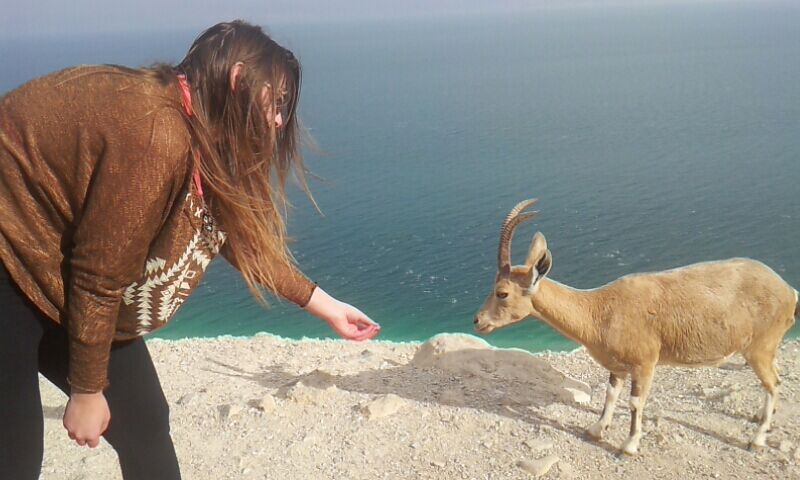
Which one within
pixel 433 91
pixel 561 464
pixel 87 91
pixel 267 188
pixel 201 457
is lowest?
pixel 433 91

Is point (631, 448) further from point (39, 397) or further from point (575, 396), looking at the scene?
point (39, 397)

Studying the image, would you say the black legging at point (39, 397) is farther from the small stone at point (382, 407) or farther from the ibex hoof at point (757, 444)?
the ibex hoof at point (757, 444)

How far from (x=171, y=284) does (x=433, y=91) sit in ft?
179

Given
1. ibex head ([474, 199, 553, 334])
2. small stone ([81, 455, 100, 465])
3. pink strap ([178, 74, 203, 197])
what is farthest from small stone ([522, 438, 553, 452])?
pink strap ([178, 74, 203, 197])

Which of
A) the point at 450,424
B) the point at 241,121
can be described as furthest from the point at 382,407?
the point at 241,121

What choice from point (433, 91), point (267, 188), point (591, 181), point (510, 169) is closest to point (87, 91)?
point (267, 188)

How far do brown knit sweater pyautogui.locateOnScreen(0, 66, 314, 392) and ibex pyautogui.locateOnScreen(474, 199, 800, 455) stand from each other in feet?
13.3

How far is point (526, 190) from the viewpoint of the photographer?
25.8m

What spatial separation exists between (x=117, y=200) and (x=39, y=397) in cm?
104

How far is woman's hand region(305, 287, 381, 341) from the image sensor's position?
401 centimetres

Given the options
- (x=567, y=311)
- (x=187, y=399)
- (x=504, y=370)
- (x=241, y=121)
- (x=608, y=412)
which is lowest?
(x=187, y=399)

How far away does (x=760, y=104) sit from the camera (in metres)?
38.6

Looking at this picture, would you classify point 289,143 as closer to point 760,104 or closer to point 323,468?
point 323,468

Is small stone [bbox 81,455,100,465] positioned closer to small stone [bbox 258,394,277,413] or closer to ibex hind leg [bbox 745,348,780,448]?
small stone [bbox 258,394,277,413]
